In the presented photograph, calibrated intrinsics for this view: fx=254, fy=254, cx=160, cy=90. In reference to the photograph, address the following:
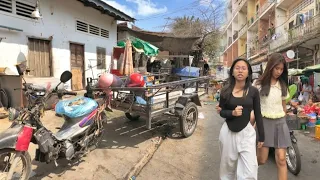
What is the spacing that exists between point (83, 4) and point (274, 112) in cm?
1063

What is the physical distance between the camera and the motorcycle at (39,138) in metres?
3.17

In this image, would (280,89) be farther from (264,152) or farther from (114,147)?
(114,147)

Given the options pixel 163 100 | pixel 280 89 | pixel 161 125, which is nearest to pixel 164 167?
pixel 163 100

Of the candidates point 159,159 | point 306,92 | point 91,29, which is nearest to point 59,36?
point 91,29

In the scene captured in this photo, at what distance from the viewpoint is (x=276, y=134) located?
10.4ft

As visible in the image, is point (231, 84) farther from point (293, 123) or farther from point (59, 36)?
point (59, 36)

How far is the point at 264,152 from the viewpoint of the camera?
3.16 m

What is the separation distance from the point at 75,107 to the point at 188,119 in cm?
306

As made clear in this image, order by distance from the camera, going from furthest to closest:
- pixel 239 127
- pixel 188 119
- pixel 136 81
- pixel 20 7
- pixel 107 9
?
pixel 107 9
pixel 20 7
pixel 188 119
pixel 136 81
pixel 239 127

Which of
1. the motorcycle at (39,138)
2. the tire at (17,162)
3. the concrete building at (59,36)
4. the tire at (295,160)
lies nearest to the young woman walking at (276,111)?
the tire at (295,160)

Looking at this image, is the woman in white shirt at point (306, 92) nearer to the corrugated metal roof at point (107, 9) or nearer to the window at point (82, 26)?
the corrugated metal roof at point (107, 9)

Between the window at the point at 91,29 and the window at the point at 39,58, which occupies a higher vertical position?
the window at the point at 91,29

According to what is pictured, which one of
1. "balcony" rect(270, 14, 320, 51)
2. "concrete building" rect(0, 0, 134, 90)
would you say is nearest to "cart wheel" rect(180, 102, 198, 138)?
"concrete building" rect(0, 0, 134, 90)

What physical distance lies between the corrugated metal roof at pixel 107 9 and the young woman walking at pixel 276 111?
373 inches
